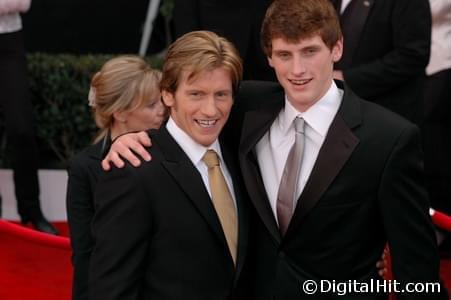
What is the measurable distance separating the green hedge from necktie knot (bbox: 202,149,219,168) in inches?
156

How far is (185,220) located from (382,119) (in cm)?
64

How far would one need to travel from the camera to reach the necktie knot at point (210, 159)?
9.08ft

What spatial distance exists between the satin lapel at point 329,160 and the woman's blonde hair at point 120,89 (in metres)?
1.25

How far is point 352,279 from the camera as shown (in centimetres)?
274

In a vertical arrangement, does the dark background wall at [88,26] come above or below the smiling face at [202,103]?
below

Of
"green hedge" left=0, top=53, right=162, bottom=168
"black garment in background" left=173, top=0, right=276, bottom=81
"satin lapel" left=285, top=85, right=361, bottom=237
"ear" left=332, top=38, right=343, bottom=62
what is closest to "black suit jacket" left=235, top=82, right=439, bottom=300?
"satin lapel" left=285, top=85, right=361, bottom=237

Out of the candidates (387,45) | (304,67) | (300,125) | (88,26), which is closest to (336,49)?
(304,67)

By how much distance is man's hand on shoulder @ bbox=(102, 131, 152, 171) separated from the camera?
2.64 metres

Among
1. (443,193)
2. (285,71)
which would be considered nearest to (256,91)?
(285,71)

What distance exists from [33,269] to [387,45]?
6.43 ft

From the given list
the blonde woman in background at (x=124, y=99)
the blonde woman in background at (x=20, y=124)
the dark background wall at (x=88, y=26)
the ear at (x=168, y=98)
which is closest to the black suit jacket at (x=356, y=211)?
the ear at (x=168, y=98)

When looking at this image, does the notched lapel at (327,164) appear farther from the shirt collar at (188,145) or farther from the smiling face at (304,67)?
the shirt collar at (188,145)

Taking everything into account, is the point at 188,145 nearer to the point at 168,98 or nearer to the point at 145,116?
the point at 168,98

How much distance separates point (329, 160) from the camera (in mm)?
2670
